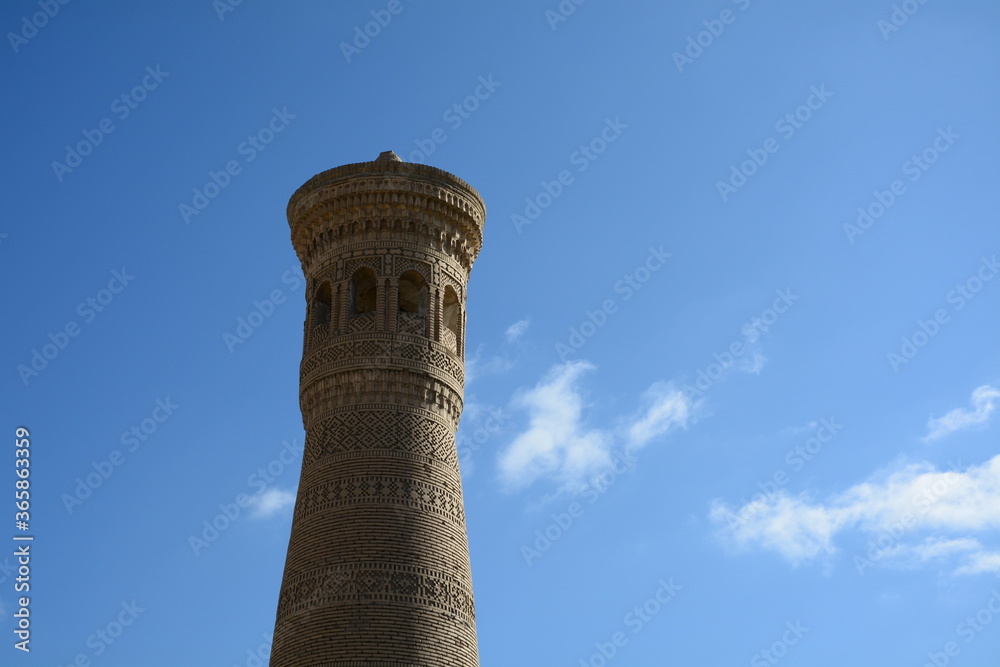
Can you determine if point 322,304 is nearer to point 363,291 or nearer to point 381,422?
point 363,291

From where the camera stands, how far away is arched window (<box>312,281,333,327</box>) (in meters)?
19.7

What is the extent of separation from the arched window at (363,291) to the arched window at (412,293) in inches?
16.4

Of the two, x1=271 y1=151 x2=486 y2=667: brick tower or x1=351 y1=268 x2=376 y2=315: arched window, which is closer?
x1=271 y1=151 x2=486 y2=667: brick tower

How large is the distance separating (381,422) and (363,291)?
8.26ft

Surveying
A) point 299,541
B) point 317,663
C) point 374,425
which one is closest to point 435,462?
point 374,425

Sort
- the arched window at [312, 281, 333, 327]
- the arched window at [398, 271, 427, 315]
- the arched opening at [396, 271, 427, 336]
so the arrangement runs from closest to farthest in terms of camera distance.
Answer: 1. the arched opening at [396, 271, 427, 336]
2. the arched window at [398, 271, 427, 315]
3. the arched window at [312, 281, 333, 327]

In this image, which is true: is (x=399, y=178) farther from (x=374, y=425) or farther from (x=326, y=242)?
(x=374, y=425)

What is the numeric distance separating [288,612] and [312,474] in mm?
1937

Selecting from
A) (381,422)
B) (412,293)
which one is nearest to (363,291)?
(412,293)

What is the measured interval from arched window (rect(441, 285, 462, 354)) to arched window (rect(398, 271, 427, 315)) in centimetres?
40

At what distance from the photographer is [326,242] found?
781 inches

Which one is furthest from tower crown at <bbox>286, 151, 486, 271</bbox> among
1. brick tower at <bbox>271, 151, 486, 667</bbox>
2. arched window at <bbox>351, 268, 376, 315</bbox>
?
arched window at <bbox>351, 268, 376, 315</bbox>

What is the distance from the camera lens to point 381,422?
18250 mm

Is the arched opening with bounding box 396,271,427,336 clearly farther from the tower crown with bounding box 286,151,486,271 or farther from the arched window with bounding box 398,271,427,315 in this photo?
the tower crown with bounding box 286,151,486,271
